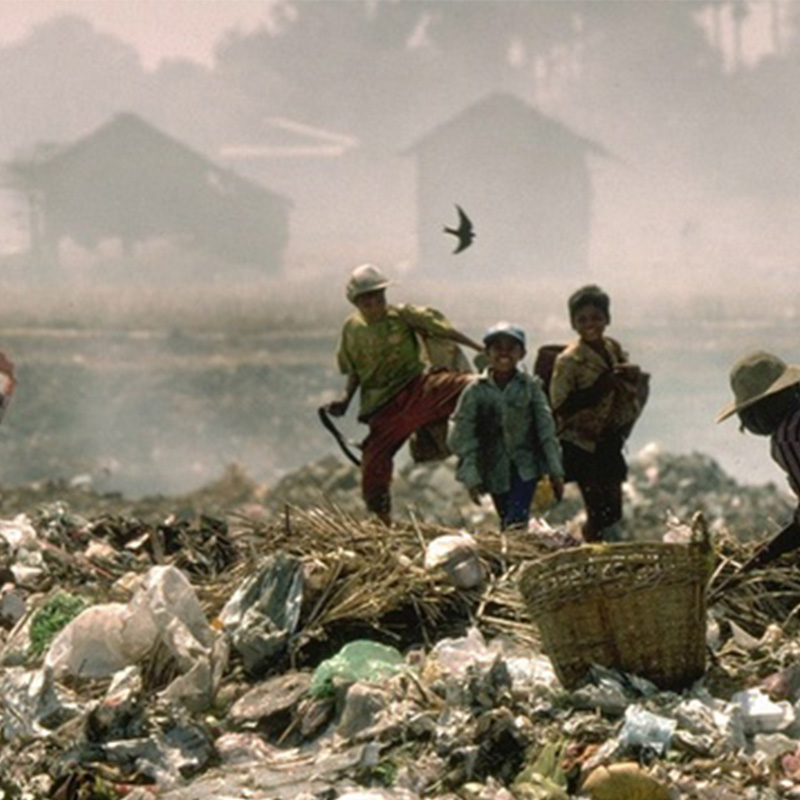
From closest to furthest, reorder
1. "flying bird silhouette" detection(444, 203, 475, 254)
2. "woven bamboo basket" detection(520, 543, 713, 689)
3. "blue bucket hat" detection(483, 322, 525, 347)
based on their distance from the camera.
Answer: "woven bamboo basket" detection(520, 543, 713, 689), "blue bucket hat" detection(483, 322, 525, 347), "flying bird silhouette" detection(444, 203, 475, 254)

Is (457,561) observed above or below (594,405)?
below

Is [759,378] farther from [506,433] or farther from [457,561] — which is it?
[506,433]

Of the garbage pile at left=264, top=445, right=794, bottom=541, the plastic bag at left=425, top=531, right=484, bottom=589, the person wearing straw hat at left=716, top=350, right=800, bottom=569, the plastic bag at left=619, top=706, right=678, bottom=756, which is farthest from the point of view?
the garbage pile at left=264, top=445, right=794, bottom=541

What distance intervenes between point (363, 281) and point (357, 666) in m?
3.17

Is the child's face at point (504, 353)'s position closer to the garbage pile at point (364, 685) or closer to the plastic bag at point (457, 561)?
the garbage pile at point (364, 685)

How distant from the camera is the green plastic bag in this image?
27.2 ft

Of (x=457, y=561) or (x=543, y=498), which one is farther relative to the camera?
(x=543, y=498)

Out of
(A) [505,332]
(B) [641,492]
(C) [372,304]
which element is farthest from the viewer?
(B) [641,492]

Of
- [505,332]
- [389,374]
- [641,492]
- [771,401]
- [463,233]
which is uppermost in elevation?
[463,233]

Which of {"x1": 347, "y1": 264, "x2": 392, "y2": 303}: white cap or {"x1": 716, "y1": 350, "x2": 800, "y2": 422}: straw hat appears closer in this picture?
{"x1": 716, "y1": 350, "x2": 800, "y2": 422}: straw hat

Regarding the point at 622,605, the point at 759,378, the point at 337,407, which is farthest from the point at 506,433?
the point at 622,605

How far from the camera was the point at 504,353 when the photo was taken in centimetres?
1035

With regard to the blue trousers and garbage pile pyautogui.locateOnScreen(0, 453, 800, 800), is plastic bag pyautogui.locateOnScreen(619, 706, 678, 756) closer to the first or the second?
garbage pile pyautogui.locateOnScreen(0, 453, 800, 800)

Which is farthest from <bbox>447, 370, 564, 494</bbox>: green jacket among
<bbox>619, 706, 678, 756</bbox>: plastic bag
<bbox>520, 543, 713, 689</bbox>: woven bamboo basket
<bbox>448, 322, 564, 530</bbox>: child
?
<bbox>619, 706, 678, 756</bbox>: plastic bag
